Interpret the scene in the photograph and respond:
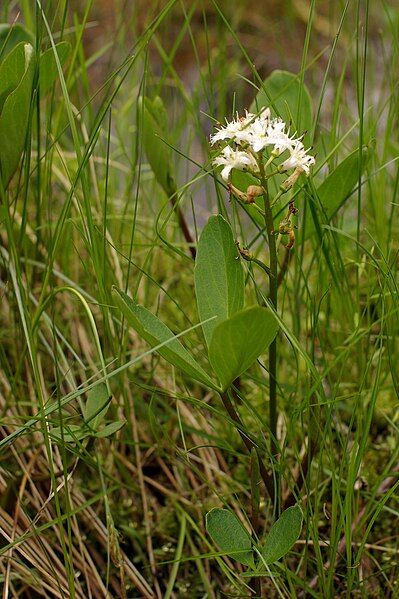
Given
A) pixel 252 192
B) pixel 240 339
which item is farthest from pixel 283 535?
pixel 252 192

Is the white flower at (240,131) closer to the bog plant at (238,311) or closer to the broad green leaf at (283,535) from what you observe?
the bog plant at (238,311)

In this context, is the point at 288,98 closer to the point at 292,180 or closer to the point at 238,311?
the point at 292,180

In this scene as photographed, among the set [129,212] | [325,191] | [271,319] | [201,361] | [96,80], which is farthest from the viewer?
[96,80]

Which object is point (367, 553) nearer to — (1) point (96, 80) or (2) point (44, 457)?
(2) point (44, 457)

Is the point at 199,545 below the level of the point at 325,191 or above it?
below

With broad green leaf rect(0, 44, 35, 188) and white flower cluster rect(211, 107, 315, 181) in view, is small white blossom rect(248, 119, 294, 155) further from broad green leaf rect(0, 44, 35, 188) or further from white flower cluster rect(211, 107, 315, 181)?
broad green leaf rect(0, 44, 35, 188)

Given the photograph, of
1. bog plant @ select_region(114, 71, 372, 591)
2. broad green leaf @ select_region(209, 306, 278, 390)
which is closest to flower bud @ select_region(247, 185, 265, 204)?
bog plant @ select_region(114, 71, 372, 591)

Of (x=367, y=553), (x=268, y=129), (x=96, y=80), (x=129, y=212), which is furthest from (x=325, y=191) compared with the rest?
(x=96, y=80)
